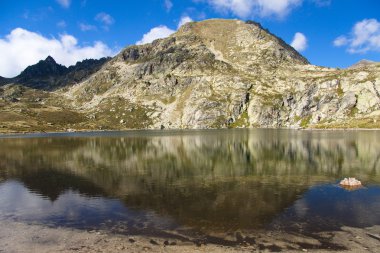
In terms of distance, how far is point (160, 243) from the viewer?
31641mm

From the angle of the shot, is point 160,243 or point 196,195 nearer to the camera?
point 160,243

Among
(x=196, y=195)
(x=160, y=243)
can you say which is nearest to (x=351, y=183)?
(x=196, y=195)

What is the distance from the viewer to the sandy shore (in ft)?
97.3

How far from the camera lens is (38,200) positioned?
2094 inches

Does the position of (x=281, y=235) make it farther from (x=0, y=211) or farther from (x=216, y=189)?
(x=0, y=211)

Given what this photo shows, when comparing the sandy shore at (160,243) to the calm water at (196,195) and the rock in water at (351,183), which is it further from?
the rock in water at (351,183)

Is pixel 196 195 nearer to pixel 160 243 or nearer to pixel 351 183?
pixel 160 243

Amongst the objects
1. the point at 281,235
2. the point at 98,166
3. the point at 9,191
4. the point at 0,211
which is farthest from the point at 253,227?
the point at 98,166

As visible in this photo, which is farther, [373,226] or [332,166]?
[332,166]

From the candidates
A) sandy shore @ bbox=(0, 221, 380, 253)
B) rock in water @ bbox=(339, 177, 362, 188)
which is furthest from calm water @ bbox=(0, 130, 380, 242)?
sandy shore @ bbox=(0, 221, 380, 253)

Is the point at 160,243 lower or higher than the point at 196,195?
higher

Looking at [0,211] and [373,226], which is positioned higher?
[373,226]

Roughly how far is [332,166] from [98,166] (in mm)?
60772

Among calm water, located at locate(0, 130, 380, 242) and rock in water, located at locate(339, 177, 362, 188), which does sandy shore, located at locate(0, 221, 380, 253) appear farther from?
rock in water, located at locate(339, 177, 362, 188)
